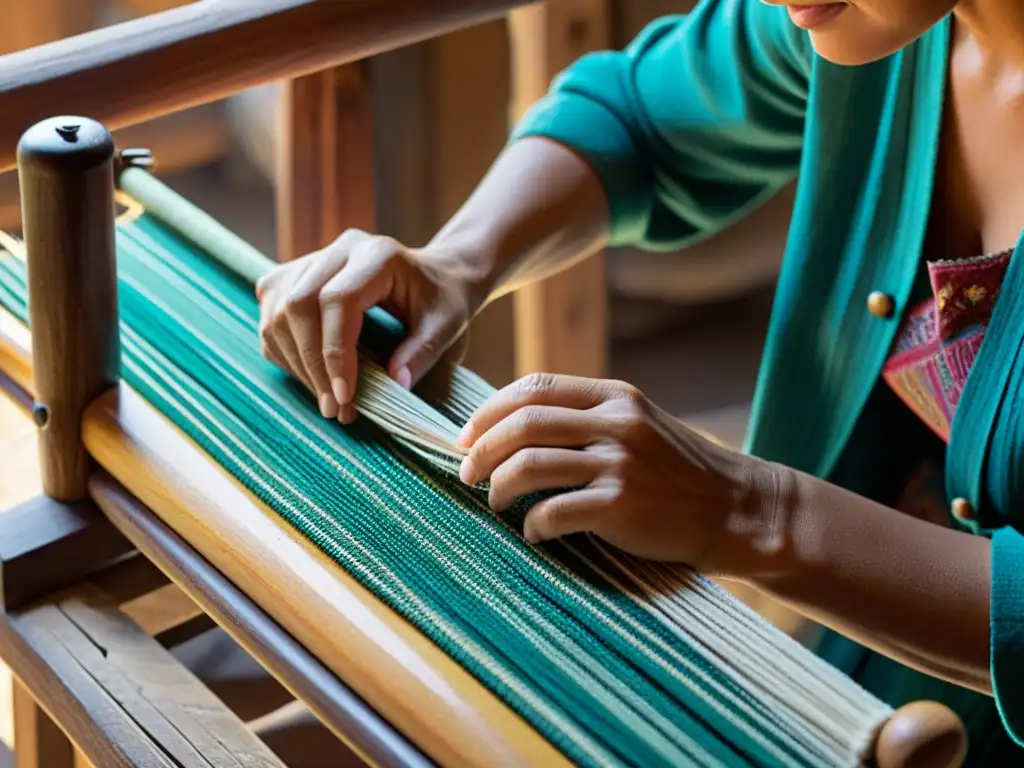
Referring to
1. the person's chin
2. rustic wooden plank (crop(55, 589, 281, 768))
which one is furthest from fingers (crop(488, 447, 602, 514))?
the person's chin

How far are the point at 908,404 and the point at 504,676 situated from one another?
0.59 metres

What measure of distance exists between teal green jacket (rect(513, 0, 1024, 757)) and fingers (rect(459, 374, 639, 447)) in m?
0.32

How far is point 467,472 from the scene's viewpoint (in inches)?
34.3

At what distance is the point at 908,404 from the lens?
1202 millimetres

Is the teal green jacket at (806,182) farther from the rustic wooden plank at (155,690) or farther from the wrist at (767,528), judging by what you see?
the rustic wooden plank at (155,690)

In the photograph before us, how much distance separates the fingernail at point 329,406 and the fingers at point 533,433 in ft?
0.50

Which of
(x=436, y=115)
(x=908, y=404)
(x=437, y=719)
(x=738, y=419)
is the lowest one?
(x=738, y=419)

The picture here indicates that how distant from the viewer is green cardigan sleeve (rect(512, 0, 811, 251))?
126cm

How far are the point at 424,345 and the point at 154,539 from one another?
0.86 feet

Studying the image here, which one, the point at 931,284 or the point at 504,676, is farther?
the point at 931,284

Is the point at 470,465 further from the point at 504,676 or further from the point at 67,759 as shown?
the point at 67,759

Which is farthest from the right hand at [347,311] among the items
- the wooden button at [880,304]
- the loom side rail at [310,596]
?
the wooden button at [880,304]

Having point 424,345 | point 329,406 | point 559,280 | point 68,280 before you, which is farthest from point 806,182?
point 559,280

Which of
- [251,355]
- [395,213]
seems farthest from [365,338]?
[395,213]
